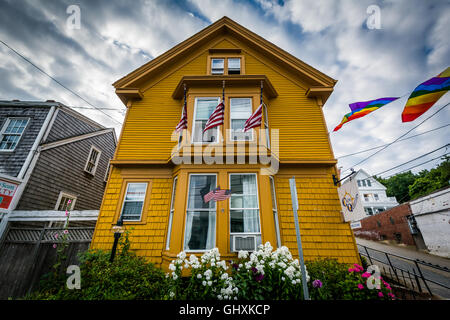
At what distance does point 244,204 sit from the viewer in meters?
5.78

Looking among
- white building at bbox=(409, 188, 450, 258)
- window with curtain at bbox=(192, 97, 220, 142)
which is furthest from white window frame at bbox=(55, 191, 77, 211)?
white building at bbox=(409, 188, 450, 258)

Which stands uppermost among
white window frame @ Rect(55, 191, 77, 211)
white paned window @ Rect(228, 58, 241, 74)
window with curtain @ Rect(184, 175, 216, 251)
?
white paned window @ Rect(228, 58, 241, 74)

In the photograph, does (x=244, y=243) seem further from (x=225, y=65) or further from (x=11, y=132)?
(x=11, y=132)

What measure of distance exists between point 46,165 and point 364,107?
46.5 ft

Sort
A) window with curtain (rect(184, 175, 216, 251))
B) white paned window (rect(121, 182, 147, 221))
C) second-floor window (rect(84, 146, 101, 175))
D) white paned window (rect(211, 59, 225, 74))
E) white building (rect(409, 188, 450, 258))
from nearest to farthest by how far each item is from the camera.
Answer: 1. window with curtain (rect(184, 175, 216, 251))
2. white paned window (rect(121, 182, 147, 221))
3. white paned window (rect(211, 59, 225, 74))
4. second-floor window (rect(84, 146, 101, 175))
5. white building (rect(409, 188, 450, 258))

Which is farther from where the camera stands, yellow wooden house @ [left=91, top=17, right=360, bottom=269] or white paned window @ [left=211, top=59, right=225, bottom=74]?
white paned window @ [left=211, top=59, right=225, bottom=74]

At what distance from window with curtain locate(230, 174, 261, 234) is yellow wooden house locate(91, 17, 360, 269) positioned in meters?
0.03

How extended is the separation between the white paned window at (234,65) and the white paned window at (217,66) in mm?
375

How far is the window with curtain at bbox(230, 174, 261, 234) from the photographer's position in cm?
548

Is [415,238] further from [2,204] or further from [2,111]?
[2,111]

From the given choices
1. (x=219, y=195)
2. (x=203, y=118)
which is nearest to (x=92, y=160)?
(x=203, y=118)

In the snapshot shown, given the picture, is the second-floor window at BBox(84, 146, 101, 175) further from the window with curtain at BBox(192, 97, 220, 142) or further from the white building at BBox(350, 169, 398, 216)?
the white building at BBox(350, 169, 398, 216)

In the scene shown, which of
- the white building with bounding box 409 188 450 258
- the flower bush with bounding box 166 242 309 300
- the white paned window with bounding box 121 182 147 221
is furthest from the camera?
the white building with bounding box 409 188 450 258
